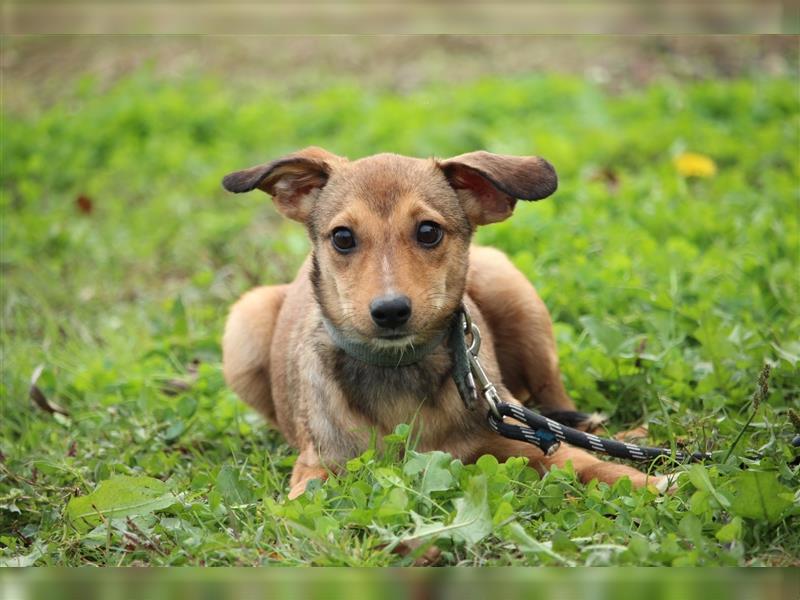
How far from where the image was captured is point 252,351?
579 centimetres

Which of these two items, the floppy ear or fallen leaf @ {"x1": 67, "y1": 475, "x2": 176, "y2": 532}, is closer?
fallen leaf @ {"x1": 67, "y1": 475, "x2": 176, "y2": 532}

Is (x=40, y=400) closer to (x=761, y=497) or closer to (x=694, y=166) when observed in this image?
(x=761, y=497)

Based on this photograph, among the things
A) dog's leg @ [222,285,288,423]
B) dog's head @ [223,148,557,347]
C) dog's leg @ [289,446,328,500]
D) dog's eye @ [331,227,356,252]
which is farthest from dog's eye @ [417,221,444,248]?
dog's leg @ [222,285,288,423]

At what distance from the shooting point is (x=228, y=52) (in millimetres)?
13547

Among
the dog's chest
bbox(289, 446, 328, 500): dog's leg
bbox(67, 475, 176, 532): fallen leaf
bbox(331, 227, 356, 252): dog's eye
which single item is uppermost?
bbox(331, 227, 356, 252): dog's eye

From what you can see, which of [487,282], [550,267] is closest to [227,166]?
[550,267]

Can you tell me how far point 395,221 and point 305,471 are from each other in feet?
3.93

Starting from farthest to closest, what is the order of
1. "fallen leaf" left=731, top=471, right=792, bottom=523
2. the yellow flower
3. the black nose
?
the yellow flower < the black nose < "fallen leaf" left=731, top=471, right=792, bottom=523

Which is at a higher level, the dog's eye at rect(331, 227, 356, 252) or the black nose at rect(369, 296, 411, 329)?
the dog's eye at rect(331, 227, 356, 252)

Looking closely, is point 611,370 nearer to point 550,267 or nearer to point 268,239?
point 550,267

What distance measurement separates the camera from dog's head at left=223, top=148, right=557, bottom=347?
418cm

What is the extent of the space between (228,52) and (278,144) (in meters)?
3.77

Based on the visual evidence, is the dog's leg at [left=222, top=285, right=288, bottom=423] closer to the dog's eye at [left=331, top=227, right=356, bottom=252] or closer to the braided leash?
the dog's eye at [left=331, top=227, right=356, bottom=252]

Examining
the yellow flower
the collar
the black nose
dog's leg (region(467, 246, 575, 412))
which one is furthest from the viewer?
the yellow flower
